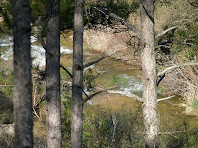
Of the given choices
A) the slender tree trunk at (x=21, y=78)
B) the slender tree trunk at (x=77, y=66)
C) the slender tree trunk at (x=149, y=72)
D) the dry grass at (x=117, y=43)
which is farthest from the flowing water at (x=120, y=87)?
the slender tree trunk at (x=21, y=78)

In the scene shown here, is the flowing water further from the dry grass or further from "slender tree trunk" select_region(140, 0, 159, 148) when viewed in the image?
"slender tree trunk" select_region(140, 0, 159, 148)

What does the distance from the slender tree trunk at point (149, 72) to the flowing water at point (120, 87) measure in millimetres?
3218

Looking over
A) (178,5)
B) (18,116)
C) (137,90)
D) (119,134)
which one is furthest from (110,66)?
(18,116)

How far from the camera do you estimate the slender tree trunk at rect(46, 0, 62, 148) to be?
575cm

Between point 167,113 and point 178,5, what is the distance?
A: 5087 mm

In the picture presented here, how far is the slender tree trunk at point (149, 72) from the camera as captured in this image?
250 inches

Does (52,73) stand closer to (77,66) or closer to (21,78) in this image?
(77,66)

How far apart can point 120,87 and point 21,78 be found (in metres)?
13.7

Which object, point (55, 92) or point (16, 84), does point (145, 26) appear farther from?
point (16, 84)

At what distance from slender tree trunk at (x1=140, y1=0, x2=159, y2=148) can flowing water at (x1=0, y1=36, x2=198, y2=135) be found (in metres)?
3.22

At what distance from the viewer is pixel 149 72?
6.39m

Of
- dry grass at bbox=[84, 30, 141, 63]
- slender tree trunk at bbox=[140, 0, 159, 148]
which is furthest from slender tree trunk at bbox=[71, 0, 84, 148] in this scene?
dry grass at bbox=[84, 30, 141, 63]

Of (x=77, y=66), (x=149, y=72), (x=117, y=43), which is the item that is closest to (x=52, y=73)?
(x=77, y=66)

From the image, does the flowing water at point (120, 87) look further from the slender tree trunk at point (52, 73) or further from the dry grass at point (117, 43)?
the slender tree trunk at point (52, 73)
